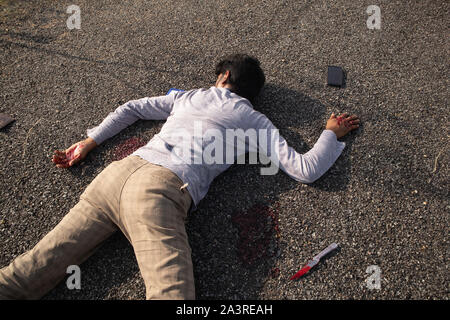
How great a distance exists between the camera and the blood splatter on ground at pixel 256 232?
2633 mm

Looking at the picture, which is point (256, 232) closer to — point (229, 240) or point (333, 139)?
point (229, 240)

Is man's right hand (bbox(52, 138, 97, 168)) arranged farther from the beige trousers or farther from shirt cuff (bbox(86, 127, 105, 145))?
the beige trousers

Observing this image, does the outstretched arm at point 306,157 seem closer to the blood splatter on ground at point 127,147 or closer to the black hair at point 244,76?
the black hair at point 244,76

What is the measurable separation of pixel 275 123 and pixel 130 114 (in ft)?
5.33

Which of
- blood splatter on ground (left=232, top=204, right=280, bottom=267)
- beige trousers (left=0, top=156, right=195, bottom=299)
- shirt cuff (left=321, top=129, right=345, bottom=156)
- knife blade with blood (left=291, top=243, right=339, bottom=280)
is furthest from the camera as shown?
shirt cuff (left=321, top=129, right=345, bottom=156)

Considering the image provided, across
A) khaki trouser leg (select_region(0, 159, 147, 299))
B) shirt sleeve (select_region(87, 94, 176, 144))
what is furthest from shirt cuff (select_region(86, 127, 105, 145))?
khaki trouser leg (select_region(0, 159, 147, 299))

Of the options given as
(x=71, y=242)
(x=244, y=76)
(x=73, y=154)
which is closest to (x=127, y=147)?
(x=73, y=154)

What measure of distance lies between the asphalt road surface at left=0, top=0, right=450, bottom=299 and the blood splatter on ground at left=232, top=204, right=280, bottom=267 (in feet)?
0.03

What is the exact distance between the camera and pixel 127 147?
3.38 m

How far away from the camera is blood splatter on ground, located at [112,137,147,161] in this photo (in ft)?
10.9

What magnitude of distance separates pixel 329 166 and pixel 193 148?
1352 mm

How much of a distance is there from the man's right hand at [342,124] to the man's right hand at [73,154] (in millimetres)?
2525
